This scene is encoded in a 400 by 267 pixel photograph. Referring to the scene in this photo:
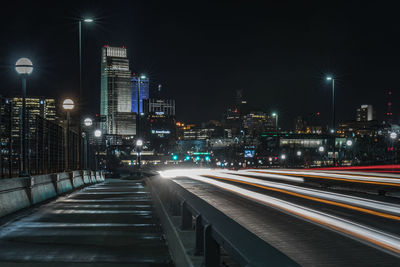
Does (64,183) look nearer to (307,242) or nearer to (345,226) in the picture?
(345,226)

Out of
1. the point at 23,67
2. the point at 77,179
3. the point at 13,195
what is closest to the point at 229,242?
the point at 13,195

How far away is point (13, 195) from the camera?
1505 cm

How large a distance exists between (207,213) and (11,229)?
5.32 m

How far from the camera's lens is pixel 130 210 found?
16203 mm

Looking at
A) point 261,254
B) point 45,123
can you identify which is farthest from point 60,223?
point 45,123

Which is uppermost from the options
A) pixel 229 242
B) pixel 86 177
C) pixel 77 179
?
pixel 229 242

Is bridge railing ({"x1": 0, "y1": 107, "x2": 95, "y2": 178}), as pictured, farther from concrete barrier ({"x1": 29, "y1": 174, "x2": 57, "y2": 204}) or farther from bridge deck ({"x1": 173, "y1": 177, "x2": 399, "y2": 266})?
bridge deck ({"x1": 173, "y1": 177, "x2": 399, "y2": 266})

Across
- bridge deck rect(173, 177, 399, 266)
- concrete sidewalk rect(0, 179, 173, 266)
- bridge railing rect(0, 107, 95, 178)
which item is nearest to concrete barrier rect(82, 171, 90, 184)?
bridge railing rect(0, 107, 95, 178)

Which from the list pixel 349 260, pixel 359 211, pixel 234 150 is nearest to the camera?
pixel 349 260

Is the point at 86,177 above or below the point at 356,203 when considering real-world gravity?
below

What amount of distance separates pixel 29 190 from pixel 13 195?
211cm

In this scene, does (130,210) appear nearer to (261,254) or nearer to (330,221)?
(330,221)

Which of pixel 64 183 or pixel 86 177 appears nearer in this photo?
pixel 64 183

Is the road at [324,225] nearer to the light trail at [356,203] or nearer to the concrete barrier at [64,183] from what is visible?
the light trail at [356,203]
